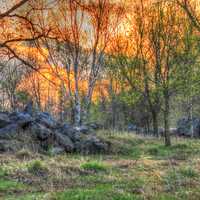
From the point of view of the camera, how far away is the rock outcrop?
1603 centimetres

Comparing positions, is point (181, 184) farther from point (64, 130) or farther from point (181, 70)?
point (181, 70)

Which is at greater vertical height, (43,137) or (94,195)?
(43,137)

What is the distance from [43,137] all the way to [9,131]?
1598mm

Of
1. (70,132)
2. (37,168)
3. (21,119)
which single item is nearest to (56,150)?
(70,132)

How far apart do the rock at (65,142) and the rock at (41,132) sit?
0.41 m

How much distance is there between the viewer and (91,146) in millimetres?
17000

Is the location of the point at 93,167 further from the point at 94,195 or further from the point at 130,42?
the point at 130,42

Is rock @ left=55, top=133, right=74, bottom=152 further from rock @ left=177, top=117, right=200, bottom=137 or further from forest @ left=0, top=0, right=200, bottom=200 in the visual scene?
rock @ left=177, top=117, right=200, bottom=137

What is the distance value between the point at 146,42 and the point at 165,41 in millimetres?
2011

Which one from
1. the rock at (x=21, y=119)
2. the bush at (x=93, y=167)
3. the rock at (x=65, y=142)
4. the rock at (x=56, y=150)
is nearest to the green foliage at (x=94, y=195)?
the bush at (x=93, y=167)

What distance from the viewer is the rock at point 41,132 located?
656 inches

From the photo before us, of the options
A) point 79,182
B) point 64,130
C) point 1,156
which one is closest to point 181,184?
point 79,182

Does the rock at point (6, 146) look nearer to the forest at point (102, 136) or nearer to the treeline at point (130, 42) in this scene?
the forest at point (102, 136)

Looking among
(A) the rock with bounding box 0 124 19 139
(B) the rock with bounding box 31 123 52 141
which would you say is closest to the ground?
(A) the rock with bounding box 0 124 19 139
